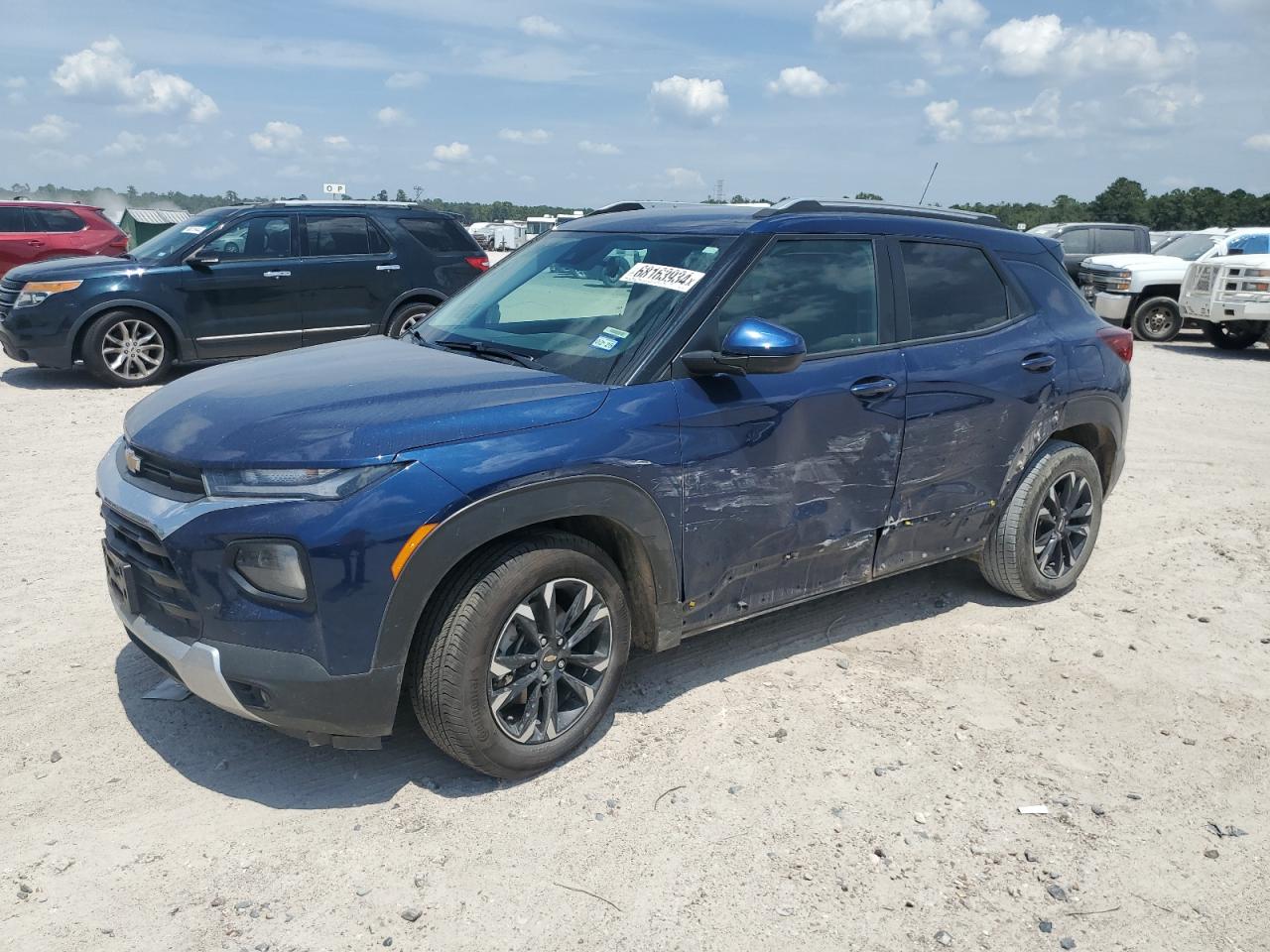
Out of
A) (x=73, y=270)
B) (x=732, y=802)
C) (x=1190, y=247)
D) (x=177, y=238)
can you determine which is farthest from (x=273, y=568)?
(x=1190, y=247)

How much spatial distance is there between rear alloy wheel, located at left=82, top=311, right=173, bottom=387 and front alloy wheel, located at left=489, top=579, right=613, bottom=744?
8549 millimetres

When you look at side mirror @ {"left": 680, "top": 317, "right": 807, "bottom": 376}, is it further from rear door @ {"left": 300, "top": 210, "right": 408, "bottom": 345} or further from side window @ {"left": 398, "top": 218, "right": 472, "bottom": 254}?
side window @ {"left": 398, "top": 218, "right": 472, "bottom": 254}

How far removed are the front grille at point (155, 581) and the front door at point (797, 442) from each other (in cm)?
168

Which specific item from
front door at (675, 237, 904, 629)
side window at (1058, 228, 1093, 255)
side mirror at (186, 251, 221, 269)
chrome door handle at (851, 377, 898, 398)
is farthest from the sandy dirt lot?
side window at (1058, 228, 1093, 255)

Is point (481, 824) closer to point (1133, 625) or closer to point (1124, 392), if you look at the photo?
point (1133, 625)

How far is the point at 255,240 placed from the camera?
35.3ft

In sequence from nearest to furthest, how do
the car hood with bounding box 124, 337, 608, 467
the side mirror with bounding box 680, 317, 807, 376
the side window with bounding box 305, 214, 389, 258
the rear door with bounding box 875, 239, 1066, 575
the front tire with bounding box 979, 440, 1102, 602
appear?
the car hood with bounding box 124, 337, 608, 467
the side mirror with bounding box 680, 317, 807, 376
the rear door with bounding box 875, 239, 1066, 575
the front tire with bounding box 979, 440, 1102, 602
the side window with bounding box 305, 214, 389, 258

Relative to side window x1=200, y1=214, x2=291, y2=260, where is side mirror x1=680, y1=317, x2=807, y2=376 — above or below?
below

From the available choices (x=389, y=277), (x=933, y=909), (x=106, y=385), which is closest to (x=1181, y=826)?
(x=933, y=909)

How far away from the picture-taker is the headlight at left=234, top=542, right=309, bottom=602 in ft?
10.0

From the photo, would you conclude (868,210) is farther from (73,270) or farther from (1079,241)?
(1079,241)

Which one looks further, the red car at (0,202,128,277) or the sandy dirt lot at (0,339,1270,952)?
the red car at (0,202,128,277)

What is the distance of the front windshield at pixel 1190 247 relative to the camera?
18047mm

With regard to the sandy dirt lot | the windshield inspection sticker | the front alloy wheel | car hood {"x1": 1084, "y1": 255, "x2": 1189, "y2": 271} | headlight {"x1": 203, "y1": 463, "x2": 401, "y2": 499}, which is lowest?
the sandy dirt lot
